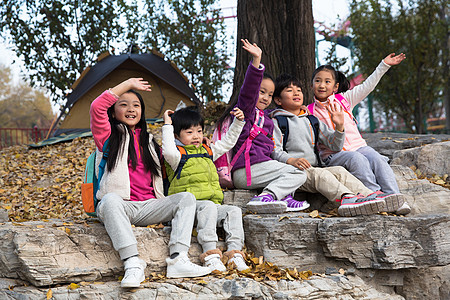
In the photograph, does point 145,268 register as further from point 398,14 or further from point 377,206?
point 398,14

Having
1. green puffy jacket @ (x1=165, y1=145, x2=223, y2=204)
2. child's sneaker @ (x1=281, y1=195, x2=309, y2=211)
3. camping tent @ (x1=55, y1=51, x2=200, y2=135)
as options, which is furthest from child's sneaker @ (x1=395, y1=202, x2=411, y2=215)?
camping tent @ (x1=55, y1=51, x2=200, y2=135)

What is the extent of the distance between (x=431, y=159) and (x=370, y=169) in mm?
1359

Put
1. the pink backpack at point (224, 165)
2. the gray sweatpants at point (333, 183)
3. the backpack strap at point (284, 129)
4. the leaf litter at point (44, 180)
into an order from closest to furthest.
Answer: the gray sweatpants at point (333, 183) → the pink backpack at point (224, 165) → the backpack strap at point (284, 129) → the leaf litter at point (44, 180)

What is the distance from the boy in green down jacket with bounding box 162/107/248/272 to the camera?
132 inches

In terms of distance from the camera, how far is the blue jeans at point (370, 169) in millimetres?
4082

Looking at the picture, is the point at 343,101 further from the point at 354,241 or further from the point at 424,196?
the point at 354,241

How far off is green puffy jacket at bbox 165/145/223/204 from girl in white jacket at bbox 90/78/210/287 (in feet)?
0.44

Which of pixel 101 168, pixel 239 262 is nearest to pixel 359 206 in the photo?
pixel 239 262

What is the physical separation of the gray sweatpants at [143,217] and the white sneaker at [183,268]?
6 centimetres

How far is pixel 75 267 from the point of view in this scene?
3.17 m

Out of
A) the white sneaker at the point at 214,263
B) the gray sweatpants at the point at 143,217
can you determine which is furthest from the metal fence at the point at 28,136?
the white sneaker at the point at 214,263

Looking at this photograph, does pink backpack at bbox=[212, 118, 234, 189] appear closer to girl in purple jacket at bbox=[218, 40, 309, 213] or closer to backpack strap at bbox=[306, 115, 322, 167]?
girl in purple jacket at bbox=[218, 40, 309, 213]

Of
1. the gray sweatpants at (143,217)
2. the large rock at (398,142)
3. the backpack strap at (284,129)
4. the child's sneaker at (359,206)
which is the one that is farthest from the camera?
the large rock at (398,142)

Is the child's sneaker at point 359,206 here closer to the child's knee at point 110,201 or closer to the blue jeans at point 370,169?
the blue jeans at point 370,169
